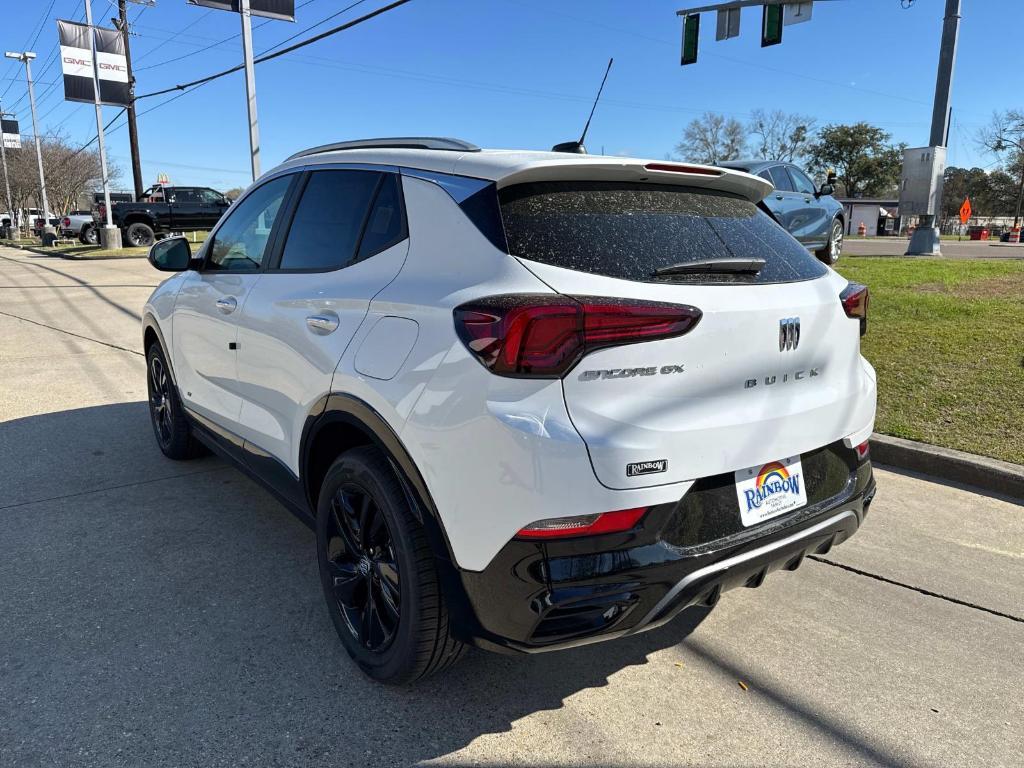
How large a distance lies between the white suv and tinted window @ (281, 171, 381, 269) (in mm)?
17

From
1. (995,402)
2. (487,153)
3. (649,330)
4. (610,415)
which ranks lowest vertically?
(995,402)

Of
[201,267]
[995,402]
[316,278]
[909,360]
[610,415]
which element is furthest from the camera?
[909,360]

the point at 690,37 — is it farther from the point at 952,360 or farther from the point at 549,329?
the point at 549,329

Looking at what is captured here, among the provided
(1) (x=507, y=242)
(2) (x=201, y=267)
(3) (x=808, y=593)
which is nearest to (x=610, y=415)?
(1) (x=507, y=242)

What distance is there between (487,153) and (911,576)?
2663 millimetres

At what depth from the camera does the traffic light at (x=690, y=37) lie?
55.9 feet

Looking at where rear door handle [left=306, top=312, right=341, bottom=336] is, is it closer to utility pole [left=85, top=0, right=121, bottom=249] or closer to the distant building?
utility pole [left=85, top=0, right=121, bottom=249]

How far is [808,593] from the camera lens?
3.27 m

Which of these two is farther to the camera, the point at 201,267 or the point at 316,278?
the point at 201,267

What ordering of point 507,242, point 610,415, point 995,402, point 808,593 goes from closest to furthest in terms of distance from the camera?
point 610,415
point 507,242
point 808,593
point 995,402

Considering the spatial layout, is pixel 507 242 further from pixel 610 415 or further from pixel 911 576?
pixel 911 576

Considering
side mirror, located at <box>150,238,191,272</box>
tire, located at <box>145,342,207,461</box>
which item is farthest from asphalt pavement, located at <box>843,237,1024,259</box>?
side mirror, located at <box>150,238,191,272</box>

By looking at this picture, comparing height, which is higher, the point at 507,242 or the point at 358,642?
the point at 507,242

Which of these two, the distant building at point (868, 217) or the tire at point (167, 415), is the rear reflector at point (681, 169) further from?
the distant building at point (868, 217)
